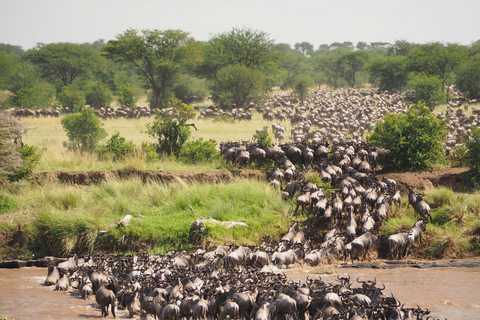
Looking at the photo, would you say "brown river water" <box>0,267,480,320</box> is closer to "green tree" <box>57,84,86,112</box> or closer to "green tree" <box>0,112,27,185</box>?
"green tree" <box>0,112,27,185</box>

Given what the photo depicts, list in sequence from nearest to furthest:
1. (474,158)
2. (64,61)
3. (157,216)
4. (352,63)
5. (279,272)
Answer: (279,272)
(157,216)
(474,158)
(64,61)
(352,63)

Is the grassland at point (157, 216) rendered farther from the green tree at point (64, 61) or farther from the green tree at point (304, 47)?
the green tree at point (304, 47)

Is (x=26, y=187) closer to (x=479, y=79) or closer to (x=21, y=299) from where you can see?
(x=21, y=299)

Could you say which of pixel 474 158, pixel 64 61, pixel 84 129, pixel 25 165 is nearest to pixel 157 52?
pixel 64 61

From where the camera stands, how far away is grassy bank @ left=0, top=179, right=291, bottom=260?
13.4 m

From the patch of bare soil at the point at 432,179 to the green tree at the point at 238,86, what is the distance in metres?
29.7

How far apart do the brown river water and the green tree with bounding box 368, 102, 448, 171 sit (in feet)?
19.6

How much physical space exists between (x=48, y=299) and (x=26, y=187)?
7.21 m

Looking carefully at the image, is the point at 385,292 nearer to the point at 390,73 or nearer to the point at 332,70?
the point at 390,73

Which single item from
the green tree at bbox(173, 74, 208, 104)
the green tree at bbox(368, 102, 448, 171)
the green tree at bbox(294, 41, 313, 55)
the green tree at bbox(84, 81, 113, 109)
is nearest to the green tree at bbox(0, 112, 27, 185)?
the green tree at bbox(368, 102, 448, 171)

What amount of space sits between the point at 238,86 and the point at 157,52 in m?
8.28

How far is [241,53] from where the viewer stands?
5541cm

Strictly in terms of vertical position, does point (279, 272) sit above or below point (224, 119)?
below

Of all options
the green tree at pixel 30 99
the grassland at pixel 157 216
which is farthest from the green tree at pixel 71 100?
the grassland at pixel 157 216
